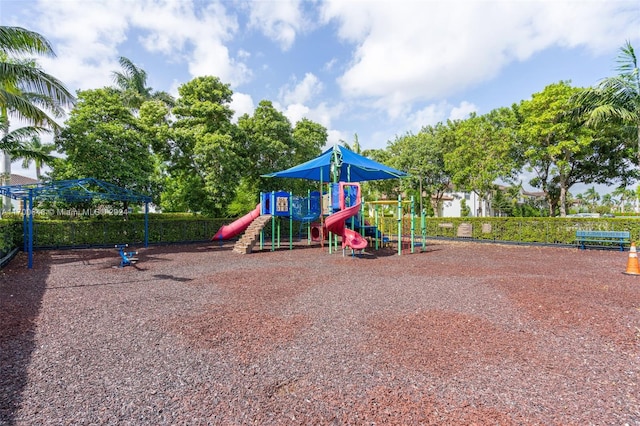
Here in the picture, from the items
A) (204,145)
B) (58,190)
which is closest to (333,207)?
(204,145)

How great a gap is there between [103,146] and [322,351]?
48.5 feet

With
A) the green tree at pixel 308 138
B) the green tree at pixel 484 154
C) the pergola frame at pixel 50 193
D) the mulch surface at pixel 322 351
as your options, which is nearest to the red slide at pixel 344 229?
the mulch surface at pixel 322 351

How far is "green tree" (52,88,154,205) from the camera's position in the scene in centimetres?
1418

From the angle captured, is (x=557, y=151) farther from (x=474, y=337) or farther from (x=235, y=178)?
(x=474, y=337)

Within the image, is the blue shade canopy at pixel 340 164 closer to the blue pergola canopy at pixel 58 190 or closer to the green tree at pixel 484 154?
the blue pergola canopy at pixel 58 190

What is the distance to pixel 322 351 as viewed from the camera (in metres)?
3.91

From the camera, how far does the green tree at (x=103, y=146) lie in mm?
14180

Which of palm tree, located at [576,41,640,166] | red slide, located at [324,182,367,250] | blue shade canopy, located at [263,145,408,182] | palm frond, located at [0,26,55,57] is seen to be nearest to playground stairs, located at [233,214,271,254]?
blue shade canopy, located at [263,145,408,182]

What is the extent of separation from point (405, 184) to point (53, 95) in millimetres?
26375

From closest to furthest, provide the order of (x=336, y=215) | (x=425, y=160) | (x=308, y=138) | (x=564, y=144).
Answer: (x=336, y=215), (x=564, y=144), (x=308, y=138), (x=425, y=160)

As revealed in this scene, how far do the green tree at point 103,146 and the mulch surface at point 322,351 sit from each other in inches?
305

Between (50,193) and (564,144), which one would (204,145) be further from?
(564,144)

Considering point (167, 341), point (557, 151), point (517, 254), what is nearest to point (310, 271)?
point (167, 341)

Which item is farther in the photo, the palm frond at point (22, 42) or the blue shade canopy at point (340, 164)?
the blue shade canopy at point (340, 164)
